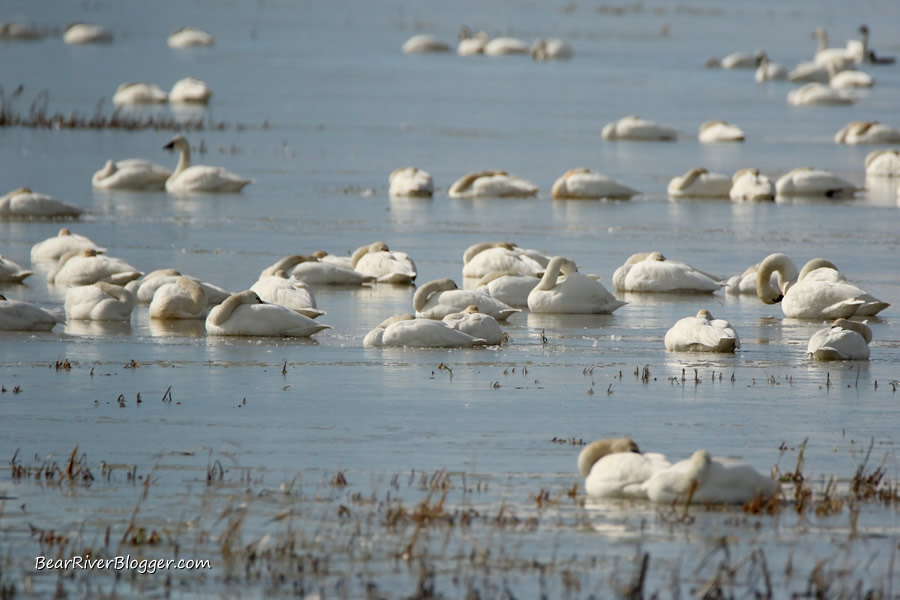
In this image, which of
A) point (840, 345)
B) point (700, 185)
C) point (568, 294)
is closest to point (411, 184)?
point (700, 185)

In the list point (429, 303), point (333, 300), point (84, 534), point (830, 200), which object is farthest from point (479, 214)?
point (84, 534)

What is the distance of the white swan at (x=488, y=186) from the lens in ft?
77.9

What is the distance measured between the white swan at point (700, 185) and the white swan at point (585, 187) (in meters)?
0.81

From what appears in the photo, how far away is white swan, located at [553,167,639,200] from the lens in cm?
2366

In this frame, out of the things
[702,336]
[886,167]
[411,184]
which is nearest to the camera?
[702,336]

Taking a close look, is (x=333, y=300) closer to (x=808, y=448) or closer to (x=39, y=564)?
(x=808, y=448)

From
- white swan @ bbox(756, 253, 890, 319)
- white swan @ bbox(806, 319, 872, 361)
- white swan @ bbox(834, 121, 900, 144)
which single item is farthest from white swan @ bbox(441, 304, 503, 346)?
white swan @ bbox(834, 121, 900, 144)

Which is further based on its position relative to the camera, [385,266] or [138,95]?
[138,95]

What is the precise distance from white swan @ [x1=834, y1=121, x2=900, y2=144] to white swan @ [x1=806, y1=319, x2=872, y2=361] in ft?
74.6

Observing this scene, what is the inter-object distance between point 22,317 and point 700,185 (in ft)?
45.6

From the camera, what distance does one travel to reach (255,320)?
12.2m

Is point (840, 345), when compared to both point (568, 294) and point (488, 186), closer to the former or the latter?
point (568, 294)

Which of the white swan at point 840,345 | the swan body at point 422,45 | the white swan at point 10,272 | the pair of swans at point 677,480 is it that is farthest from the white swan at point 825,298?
the swan body at point 422,45

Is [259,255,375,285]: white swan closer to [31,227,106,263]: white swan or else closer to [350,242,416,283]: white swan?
[350,242,416,283]: white swan
